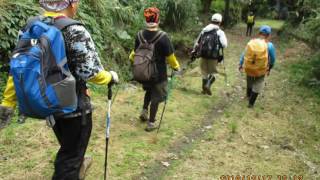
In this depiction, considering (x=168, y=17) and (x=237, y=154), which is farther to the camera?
(x=168, y=17)

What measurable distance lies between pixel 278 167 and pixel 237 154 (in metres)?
0.70

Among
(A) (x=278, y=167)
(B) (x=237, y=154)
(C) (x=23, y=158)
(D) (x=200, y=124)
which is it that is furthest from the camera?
(D) (x=200, y=124)

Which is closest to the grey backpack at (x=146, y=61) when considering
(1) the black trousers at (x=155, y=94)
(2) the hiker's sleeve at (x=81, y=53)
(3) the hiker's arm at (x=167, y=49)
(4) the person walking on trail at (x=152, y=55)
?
(4) the person walking on trail at (x=152, y=55)

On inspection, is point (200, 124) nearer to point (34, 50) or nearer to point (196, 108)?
point (196, 108)

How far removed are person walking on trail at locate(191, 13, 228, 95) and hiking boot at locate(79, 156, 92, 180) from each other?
5.31 metres

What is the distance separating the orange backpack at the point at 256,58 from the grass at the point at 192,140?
0.95 metres

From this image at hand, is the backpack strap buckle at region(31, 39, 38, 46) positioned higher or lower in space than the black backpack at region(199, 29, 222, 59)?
higher

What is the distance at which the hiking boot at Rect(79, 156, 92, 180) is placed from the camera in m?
5.16

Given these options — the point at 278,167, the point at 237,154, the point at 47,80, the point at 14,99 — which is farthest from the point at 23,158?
the point at 278,167

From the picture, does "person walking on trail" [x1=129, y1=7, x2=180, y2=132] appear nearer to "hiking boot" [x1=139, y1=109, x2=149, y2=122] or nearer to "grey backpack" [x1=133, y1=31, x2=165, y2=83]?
"grey backpack" [x1=133, y1=31, x2=165, y2=83]

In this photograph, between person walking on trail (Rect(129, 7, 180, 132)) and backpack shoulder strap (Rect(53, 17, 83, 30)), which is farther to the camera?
person walking on trail (Rect(129, 7, 180, 132))

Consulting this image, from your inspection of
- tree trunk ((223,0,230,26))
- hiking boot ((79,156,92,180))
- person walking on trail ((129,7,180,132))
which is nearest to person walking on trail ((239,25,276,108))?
person walking on trail ((129,7,180,132))

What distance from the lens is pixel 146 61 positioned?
686cm

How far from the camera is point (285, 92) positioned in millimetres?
11586
